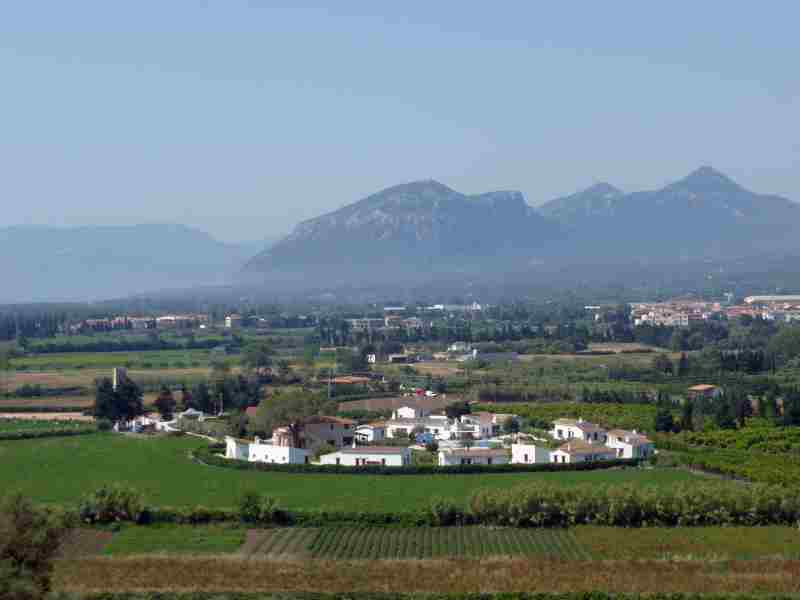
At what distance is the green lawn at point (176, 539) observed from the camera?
83.5ft

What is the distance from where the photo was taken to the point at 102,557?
81.4ft

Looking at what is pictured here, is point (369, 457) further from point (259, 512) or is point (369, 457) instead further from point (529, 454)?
point (259, 512)

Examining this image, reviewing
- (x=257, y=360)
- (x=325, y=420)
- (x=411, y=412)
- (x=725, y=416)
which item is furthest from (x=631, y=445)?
(x=257, y=360)

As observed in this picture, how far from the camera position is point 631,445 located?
124 feet

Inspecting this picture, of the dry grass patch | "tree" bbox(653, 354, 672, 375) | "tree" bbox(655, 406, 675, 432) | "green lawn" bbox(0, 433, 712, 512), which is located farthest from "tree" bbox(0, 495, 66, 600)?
"tree" bbox(653, 354, 672, 375)

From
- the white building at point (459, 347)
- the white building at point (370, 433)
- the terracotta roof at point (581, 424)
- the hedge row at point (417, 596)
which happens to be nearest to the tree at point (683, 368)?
the white building at point (459, 347)

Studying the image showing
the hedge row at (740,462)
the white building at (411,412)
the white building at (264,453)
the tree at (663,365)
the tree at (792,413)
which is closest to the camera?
the hedge row at (740,462)

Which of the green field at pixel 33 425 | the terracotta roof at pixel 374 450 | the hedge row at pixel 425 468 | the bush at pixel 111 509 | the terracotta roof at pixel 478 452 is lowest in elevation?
the hedge row at pixel 425 468

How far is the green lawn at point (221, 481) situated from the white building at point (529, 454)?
2120 mm

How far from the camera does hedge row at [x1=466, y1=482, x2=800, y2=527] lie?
89.8 ft

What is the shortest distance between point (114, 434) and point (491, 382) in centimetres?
1837

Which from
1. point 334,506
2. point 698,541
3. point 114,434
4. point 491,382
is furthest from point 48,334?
point 698,541

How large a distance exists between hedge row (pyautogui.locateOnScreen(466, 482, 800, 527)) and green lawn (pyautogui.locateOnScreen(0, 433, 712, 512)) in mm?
2444

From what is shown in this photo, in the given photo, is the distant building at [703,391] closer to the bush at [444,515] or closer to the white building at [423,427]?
the white building at [423,427]
